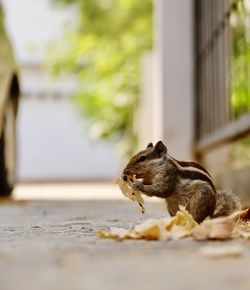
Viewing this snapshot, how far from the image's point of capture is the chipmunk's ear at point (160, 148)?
3393mm

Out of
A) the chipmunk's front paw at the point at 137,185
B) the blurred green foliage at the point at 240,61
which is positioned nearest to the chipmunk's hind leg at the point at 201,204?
the chipmunk's front paw at the point at 137,185

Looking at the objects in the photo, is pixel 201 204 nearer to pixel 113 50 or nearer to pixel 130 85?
pixel 130 85

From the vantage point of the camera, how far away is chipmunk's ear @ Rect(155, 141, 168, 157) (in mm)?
3393

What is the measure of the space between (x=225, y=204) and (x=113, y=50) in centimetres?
1408

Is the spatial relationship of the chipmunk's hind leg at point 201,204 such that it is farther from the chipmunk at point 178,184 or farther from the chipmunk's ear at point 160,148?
the chipmunk's ear at point 160,148

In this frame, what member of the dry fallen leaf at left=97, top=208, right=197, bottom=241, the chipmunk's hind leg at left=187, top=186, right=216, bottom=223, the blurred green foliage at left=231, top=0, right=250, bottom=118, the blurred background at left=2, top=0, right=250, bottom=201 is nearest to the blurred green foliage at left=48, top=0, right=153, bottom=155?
the blurred background at left=2, top=0, right=250, bottom=201

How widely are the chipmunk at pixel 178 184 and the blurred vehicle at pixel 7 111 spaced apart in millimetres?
3193

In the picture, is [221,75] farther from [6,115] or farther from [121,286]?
[121,286]

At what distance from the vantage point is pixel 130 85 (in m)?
16.3

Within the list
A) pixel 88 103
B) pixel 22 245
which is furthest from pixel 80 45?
pixel 22 245

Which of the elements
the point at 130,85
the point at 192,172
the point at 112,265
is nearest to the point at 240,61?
the point at 192,172

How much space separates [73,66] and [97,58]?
145cm

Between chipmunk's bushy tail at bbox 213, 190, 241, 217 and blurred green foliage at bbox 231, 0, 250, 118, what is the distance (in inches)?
125

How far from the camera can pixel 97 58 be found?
1766 centimetres
